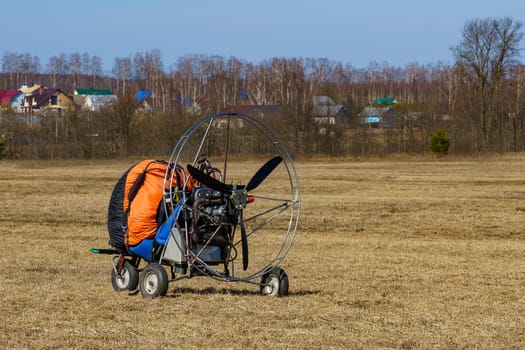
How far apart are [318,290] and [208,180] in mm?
3062

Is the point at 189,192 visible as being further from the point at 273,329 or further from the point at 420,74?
the point at 420,74

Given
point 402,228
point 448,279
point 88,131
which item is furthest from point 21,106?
point 448,279

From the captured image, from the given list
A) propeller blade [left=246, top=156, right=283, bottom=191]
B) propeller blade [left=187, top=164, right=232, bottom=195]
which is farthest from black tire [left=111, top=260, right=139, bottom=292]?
propeller blade [left=246, top=156, right=283, bottom=191]

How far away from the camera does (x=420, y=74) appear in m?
196

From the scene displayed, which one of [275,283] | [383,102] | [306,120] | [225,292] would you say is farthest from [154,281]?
[383,102]

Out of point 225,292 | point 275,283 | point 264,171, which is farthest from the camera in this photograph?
point 225,292

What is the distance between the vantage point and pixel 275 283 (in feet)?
41.4

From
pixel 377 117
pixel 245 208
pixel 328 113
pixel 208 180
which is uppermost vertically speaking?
pixel 328 113

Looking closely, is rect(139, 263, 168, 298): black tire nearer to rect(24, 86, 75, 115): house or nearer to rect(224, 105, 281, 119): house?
rect(224, 105, 281, 119): house

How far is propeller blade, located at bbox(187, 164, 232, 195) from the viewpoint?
38.3 ft

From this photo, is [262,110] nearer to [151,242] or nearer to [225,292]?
[225,292]

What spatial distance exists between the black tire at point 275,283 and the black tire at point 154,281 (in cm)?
151

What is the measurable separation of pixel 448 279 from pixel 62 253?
815 cm

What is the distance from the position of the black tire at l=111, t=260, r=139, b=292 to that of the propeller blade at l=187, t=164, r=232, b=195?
191cm
